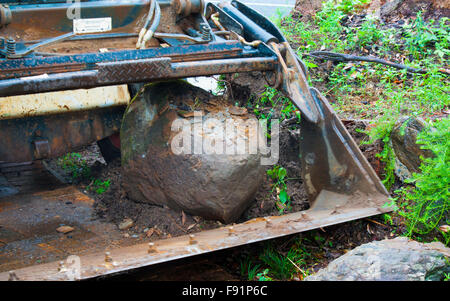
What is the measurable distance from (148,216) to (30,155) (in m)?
1.03

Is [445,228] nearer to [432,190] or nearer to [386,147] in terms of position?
[432,190]

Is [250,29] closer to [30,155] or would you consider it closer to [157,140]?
[157,140]

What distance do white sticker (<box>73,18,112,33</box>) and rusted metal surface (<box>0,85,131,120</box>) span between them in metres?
0.49

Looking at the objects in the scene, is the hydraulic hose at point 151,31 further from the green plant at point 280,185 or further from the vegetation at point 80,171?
the green plant at point 280,185

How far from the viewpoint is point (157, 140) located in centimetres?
362

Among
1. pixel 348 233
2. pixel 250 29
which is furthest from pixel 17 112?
pixel 348 233

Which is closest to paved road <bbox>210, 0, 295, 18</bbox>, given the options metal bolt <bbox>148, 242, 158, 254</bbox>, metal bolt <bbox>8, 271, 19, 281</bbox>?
metal bolt <bbox>148, 242, 158, 254</bbox>

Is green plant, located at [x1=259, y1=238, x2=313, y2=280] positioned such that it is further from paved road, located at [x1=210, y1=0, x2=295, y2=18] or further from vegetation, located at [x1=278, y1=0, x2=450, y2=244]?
paved road, located at [x1=210, y1=0, x2=295, y2=18]

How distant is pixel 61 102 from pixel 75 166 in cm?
104

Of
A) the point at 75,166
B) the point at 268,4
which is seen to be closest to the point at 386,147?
the point at 75,166

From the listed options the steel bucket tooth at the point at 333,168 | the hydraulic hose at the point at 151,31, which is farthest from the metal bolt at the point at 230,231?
the hydraulic hose at the point at 151,31

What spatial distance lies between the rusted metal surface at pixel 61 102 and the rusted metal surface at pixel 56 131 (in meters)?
0.06

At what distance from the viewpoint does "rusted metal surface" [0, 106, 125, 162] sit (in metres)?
3.78
